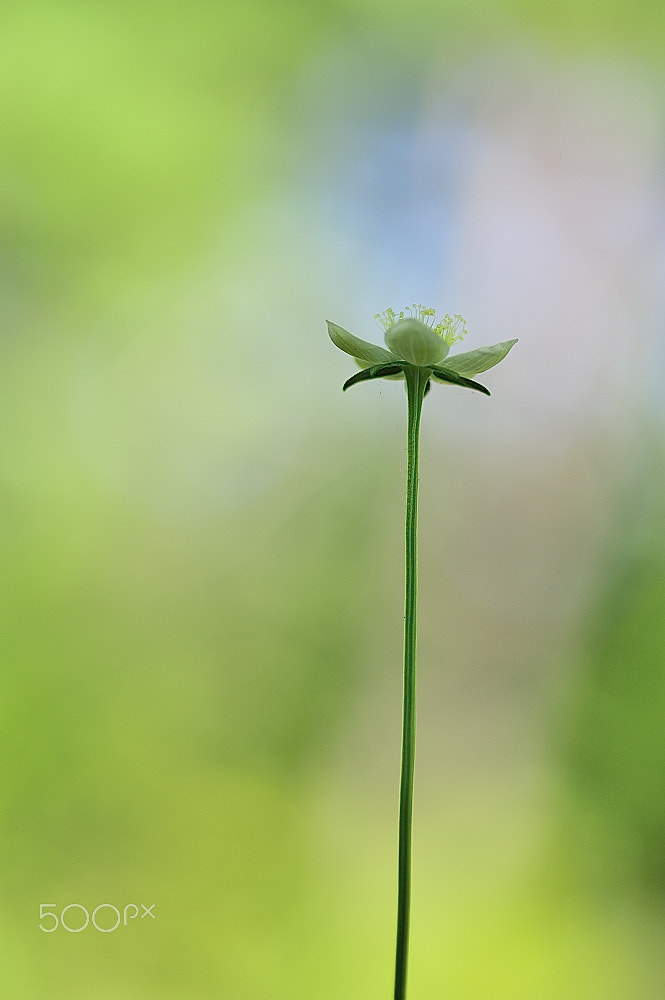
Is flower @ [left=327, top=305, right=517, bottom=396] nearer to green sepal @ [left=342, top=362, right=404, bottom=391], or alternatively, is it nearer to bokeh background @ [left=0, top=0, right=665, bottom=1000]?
green sepal @ [left=342, top=362, right=404, bottom=391]

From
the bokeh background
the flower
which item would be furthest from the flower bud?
the bokeh background

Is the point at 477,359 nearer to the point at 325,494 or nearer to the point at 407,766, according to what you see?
the point at 407,766

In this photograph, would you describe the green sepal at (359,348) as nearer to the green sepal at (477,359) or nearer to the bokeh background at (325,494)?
the green sepal at (477,359)

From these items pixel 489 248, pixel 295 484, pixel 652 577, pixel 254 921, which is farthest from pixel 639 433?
pixel 254 921

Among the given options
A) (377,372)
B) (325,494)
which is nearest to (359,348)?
(377,372)

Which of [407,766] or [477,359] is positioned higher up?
[477,359]

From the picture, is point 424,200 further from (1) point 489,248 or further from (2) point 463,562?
(2) point 463,562

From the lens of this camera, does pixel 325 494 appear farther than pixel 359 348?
Yes
